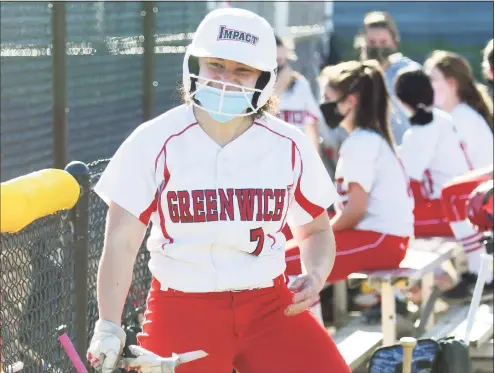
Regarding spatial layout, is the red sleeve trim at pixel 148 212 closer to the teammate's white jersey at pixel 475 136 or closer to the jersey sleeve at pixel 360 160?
the jersey sleeve at pixel 360 160

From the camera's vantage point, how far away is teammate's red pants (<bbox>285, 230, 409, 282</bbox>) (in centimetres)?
617

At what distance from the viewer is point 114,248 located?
11.4 ft

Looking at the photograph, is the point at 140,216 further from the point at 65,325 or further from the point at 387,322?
the point at 387,322

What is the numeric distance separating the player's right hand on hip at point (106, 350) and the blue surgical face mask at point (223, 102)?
0.72 m

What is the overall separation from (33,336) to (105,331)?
2.72ft

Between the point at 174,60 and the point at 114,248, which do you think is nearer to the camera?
the point at 114,248

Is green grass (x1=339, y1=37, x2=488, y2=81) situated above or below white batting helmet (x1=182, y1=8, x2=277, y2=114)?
below

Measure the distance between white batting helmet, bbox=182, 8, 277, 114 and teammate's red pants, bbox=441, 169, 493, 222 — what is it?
7.85ft

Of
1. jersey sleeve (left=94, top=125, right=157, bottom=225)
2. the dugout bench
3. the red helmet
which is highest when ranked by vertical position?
jersey sleeve (left=94, top=125, right=157, bottom=225)

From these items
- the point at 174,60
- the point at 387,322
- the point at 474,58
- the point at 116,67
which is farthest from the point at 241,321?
the point at 474,58

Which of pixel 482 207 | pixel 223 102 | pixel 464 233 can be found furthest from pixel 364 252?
pixel 223 102

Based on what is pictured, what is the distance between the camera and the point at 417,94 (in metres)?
7.27

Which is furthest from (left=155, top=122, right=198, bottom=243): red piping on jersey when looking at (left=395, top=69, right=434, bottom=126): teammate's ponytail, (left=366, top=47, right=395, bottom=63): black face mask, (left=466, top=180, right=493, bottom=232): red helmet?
(left=366, top=47, right=395, bottom=63): black face mask

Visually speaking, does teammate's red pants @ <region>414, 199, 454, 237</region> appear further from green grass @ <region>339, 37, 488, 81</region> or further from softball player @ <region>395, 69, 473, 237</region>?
green grass @ <region>339, 37, 488, 81</region>
